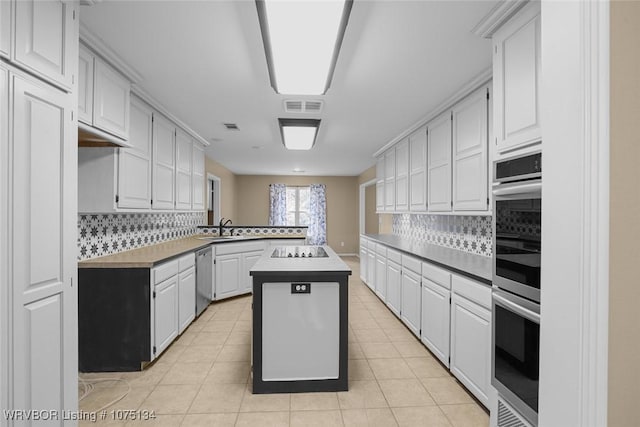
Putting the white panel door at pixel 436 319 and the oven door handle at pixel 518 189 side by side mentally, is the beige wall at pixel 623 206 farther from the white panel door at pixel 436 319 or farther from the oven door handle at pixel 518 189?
the white panel door at pixel 436 319

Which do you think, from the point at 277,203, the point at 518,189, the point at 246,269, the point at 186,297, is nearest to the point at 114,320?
the point at 186,297

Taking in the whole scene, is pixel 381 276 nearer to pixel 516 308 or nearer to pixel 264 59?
pixel 516 308

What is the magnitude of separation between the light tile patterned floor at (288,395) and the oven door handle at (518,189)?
1443 millimetres

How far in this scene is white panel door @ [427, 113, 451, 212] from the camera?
318 cm

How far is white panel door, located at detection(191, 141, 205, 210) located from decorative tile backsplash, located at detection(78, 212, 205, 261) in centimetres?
37

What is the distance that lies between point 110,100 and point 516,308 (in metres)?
2.99

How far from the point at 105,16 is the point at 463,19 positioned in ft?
6.94

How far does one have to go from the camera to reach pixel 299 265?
99.1 inches

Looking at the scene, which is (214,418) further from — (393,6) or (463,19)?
(463,19)

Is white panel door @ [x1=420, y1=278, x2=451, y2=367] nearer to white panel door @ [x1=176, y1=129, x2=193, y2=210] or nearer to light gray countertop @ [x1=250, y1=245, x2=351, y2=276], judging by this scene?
light gray countertop @ [x1=250, y1=245, x2=351, y2=276]

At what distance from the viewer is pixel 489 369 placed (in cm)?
197

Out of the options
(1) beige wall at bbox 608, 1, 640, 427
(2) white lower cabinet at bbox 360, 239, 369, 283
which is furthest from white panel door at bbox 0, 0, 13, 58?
(2) white lower cabinet at bbox 360, 239, 369, 283

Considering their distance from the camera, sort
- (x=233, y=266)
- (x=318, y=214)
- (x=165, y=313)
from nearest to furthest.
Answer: (x=165, y=313) → (x=233, y=266) → (x=318, y=214)

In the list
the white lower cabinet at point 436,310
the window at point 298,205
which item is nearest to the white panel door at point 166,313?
the white lower cabinet at point 436,310
